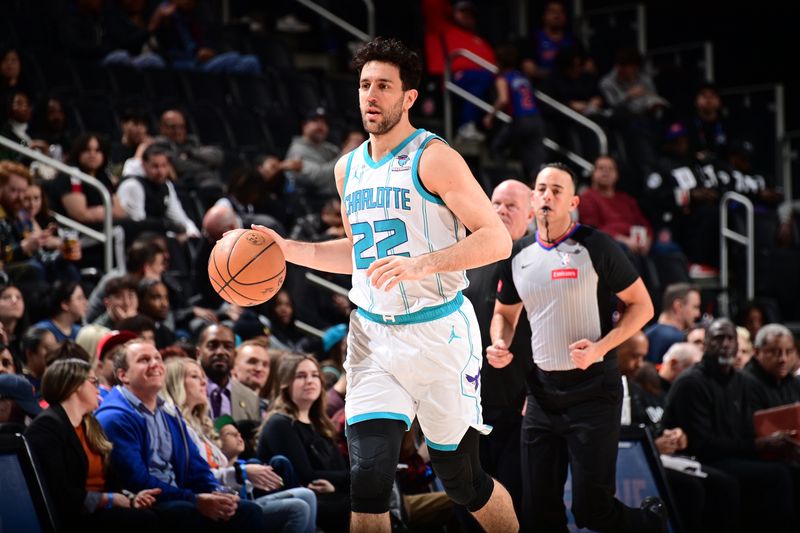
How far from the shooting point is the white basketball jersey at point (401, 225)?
15.3 ft

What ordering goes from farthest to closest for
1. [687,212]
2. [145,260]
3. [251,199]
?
[687,212]
[251,199]
[145,260]

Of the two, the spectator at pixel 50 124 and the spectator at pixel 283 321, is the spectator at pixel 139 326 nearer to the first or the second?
the spectator at pixel 283 321

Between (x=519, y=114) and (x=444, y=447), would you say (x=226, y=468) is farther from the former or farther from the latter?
(x=519, y=114)

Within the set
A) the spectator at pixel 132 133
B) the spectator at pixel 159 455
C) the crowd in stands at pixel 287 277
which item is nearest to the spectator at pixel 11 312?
the crowd in stands at pixel 287 277

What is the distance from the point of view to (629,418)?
750cm

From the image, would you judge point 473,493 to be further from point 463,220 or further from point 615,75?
point 615,75

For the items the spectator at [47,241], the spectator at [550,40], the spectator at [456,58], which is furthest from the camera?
A: the spectator at [550,40]

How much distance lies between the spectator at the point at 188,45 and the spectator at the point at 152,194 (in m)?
2.63

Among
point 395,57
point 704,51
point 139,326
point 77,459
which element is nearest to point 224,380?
point 139,326

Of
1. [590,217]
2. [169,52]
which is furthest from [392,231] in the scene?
[169,52]

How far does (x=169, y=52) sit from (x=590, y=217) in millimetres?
4519

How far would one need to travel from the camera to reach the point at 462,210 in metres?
4.61

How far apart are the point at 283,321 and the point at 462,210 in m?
4.77

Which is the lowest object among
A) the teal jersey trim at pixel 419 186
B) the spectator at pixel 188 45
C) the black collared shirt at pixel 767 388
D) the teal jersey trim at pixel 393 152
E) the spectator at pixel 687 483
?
the spectator at pixel 687 483
